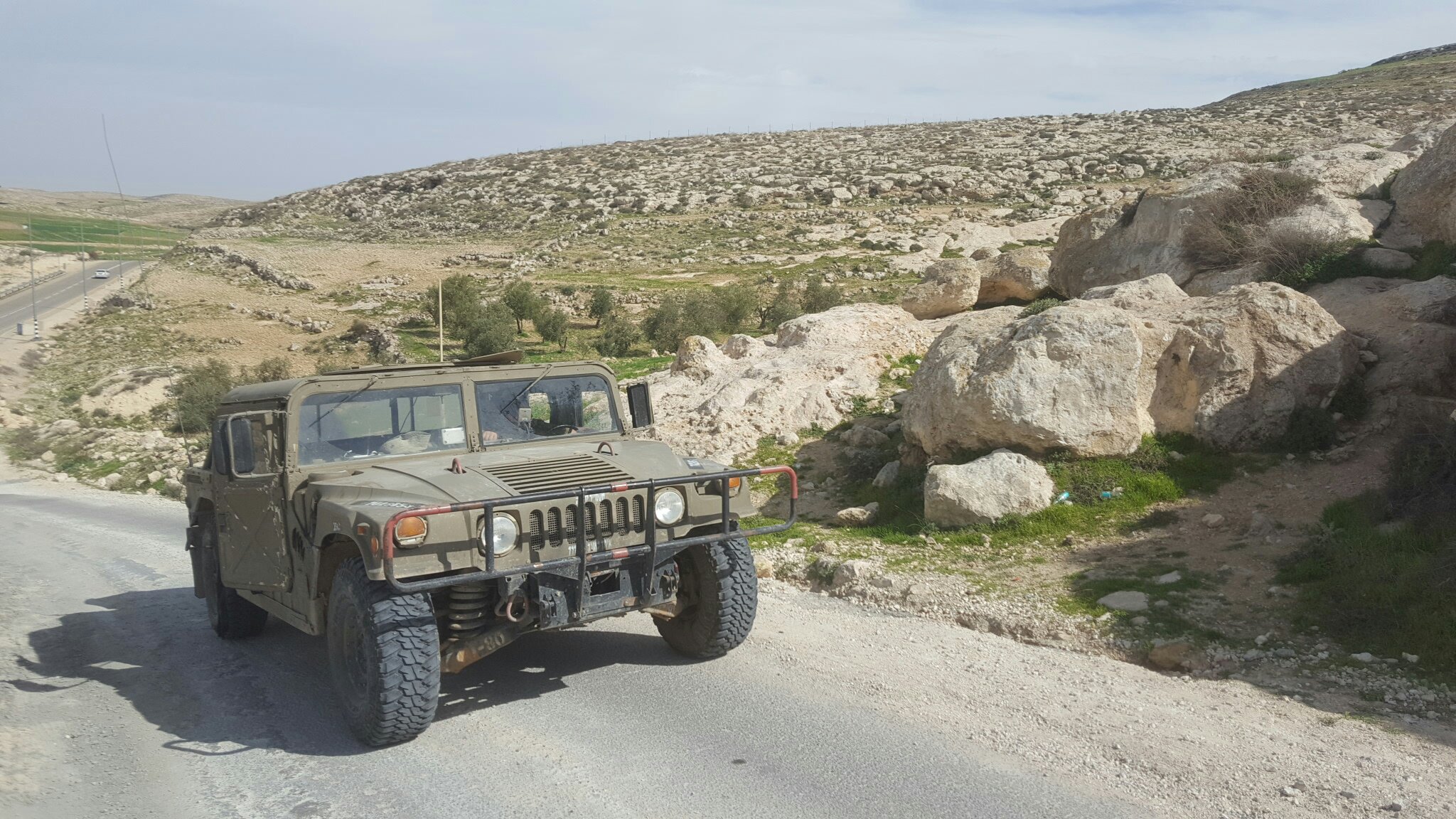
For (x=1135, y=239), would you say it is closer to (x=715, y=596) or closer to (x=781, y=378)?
(x=781, y=378)

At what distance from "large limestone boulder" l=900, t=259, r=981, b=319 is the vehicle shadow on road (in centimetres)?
1260

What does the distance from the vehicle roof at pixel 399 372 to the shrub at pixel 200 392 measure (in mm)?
17494

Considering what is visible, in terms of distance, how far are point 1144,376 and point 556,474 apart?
7.37 meters

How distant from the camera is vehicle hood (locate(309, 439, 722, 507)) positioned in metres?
5.77

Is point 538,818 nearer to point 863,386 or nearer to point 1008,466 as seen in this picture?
point 1008,466

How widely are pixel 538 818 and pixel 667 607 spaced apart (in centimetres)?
190

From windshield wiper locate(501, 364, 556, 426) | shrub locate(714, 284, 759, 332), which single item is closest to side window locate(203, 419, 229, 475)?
windshield wiper locate(501, 364, 556, 426)

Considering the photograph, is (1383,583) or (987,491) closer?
(1383,583)

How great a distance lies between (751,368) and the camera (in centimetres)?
1617

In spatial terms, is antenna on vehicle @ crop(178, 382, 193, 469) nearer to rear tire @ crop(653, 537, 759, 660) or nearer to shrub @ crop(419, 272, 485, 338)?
rear tire @ crop(653, 537, 759, 660)

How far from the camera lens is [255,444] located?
6.73 m

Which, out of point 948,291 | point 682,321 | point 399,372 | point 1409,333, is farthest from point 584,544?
point 682,321

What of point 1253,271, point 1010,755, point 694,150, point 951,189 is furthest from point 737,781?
point 694,150

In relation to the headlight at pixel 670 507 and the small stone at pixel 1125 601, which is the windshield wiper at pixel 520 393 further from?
the small stone at pixel 1125 601
